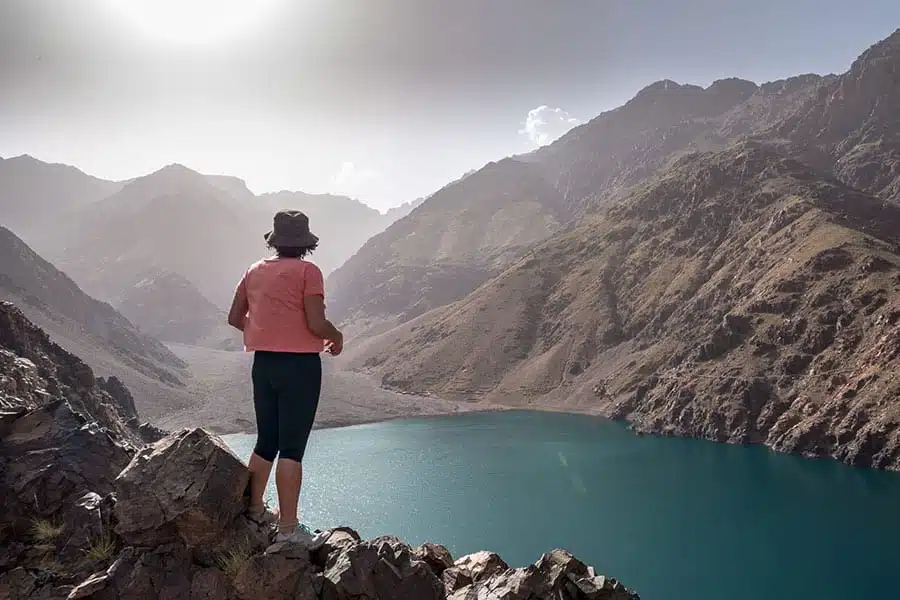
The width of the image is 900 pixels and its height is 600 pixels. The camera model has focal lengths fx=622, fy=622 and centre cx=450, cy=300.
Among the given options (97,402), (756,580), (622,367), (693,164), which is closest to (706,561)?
(756,580)

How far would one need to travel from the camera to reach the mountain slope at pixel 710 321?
9144 cm

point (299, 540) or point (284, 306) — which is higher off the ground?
point (284, 306)

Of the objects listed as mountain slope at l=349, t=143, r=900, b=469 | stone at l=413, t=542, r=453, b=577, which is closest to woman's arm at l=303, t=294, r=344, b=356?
stone at l=413, t=542, r=453, b=577

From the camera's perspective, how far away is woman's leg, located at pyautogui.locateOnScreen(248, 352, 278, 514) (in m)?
7.60

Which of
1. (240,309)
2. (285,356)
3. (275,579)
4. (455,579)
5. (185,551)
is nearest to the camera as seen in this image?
(275,579)

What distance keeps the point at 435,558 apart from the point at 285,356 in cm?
404

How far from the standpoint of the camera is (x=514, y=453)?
93.9 metres

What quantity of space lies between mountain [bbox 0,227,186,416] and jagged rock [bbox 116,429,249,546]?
132 metres

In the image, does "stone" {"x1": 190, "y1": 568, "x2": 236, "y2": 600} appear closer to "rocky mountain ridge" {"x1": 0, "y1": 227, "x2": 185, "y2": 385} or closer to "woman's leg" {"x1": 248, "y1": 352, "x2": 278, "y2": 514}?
"woman's leg" {"x1": 248, "y1": 352, "x2": 278, "y2": 514}

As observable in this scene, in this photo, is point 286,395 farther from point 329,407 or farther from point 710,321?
point 329,407

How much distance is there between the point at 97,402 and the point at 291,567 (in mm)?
49540

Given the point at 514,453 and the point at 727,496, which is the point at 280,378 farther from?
the point at 514,453

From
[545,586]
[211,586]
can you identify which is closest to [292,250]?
[211,586]

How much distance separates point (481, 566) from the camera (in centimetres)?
911
